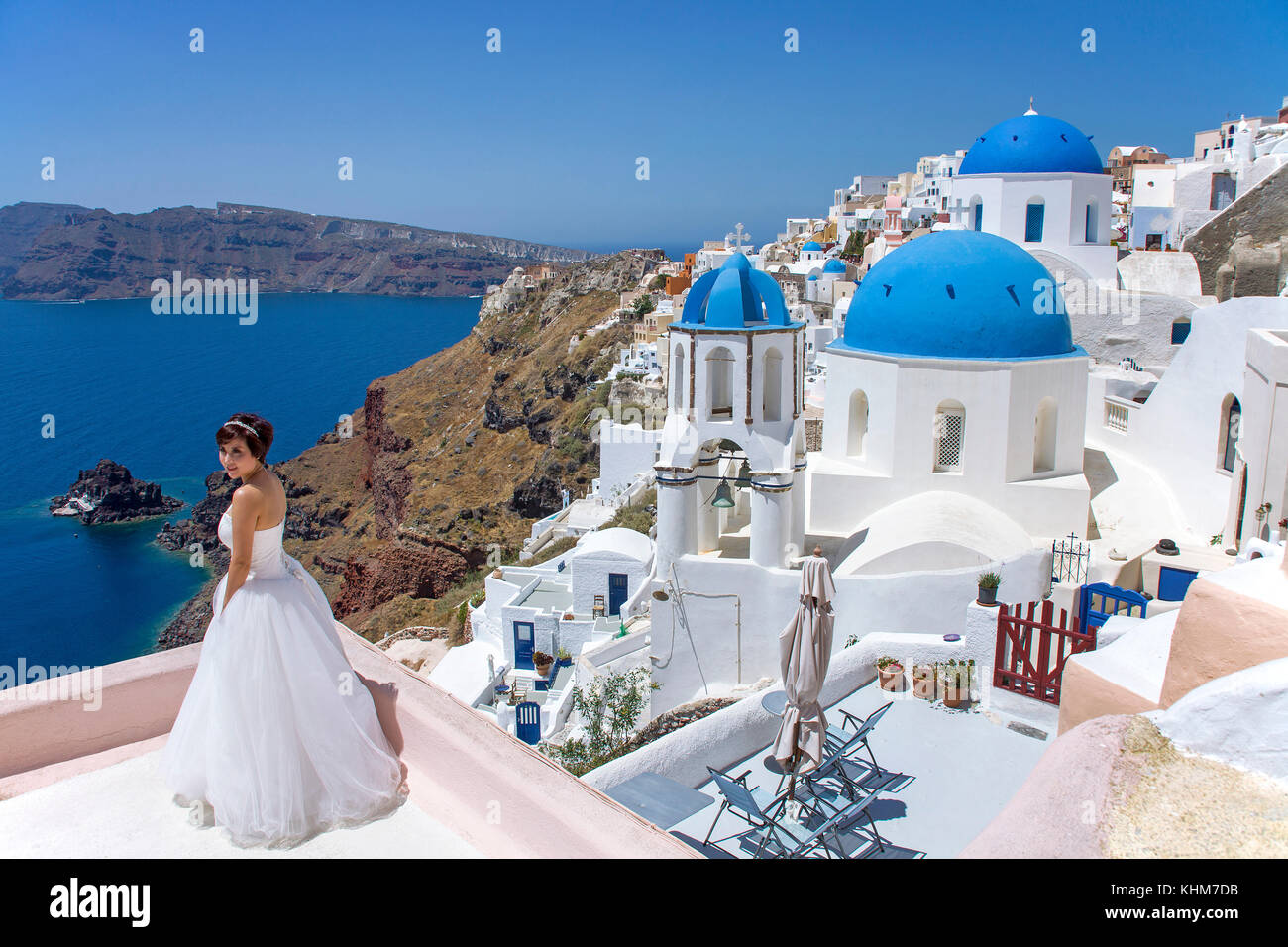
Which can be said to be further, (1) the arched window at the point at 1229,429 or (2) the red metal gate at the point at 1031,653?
(1) the arched window at the point at 1229,429

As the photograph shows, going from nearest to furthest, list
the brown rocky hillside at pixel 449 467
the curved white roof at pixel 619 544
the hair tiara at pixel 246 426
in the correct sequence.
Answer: the hair tiara at pixel 246 426 → the curved white roof at pixel 619 544 → the brown rocky hillside at pixel 449 467

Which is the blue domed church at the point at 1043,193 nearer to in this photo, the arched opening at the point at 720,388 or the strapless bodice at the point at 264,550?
the arched opening at the point at 720,388

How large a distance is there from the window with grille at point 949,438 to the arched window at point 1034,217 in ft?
38.0

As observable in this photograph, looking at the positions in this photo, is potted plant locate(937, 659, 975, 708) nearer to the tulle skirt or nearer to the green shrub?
the green shrub

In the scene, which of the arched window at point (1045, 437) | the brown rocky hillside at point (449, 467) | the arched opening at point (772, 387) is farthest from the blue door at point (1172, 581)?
the brown rocky hillside at point (449, 467)

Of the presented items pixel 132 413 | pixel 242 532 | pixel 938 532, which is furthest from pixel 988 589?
pixel 132 413

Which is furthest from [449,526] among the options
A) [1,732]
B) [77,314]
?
[77,314]

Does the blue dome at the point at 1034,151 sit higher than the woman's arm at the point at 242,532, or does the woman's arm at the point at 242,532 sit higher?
the blue dome at the point at 1034,151

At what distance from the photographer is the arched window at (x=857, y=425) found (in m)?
13.3

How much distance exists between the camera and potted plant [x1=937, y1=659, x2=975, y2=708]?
8258mm

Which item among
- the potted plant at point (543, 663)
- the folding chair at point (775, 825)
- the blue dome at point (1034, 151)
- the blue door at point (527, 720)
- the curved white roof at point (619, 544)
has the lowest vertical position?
the blue door at point (527, 720)

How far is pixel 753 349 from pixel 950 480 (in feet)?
10.7

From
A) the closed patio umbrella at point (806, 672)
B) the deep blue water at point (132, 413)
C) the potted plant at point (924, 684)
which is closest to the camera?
the closed patio umbrella at point (806, 672)
